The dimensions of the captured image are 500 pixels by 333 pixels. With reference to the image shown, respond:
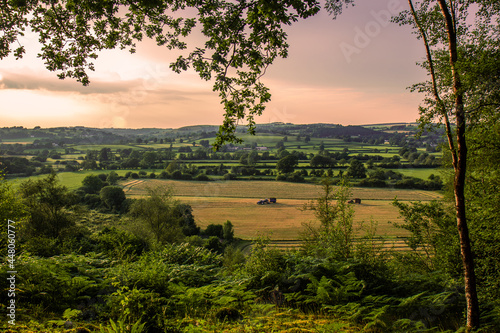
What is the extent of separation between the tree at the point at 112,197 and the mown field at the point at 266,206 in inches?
160

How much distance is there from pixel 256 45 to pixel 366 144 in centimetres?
14225

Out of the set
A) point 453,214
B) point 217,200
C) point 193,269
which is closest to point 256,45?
point 193,269

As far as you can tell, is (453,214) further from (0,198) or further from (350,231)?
(0,198)

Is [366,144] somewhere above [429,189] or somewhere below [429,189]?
above

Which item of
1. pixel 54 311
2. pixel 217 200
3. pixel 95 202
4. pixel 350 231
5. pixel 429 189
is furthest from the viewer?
pixel 429 189

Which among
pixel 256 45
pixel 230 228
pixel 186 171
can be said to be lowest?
pixel 230 228

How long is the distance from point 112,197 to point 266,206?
3159cm

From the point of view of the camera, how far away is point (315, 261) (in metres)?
8.19

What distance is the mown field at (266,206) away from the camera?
142 ft

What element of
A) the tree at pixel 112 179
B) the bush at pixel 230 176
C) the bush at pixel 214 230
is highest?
the bush at pixel 230 176

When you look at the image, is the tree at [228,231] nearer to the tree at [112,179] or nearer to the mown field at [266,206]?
the mown field at [266,206]

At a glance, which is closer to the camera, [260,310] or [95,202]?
[260,310]

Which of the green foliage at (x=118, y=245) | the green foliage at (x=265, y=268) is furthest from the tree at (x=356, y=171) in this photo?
the green foliage at (x=265, y=268)

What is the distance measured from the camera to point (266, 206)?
55.3 m
